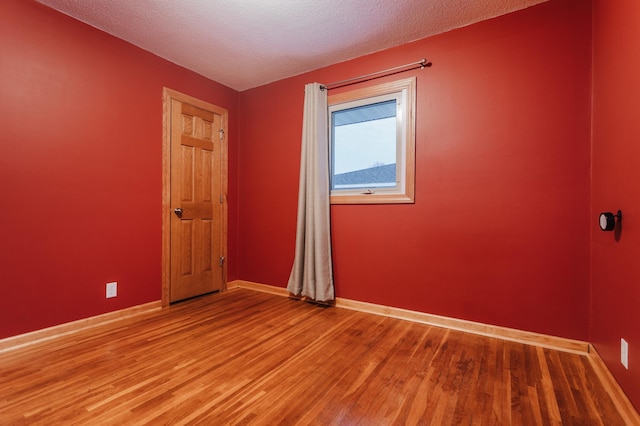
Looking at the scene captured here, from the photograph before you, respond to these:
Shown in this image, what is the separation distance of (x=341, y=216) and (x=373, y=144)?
0.78 m

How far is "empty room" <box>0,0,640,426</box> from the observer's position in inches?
60.8

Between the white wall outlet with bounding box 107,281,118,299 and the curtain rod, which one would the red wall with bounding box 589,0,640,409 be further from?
the white wall outlet with bounding box 107,281,118,299

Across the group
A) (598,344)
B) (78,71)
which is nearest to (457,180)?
(598,344)

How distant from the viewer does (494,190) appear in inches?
91.4

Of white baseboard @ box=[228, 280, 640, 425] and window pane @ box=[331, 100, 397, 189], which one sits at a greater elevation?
window pane @ box=[331, 100, 397, 189]

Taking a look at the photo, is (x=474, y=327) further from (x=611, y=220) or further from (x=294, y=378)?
(x=294, y=378)

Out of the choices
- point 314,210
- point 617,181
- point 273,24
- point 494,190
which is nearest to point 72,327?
point 314,210

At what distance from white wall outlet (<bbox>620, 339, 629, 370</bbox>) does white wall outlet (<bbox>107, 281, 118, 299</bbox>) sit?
3459 millimetres

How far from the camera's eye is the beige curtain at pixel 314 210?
3.03 metres

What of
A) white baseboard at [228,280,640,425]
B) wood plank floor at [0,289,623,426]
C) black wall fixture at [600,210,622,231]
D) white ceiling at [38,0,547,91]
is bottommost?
wood plank floor at [0,289,623,426]

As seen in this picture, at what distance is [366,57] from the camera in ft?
9.59

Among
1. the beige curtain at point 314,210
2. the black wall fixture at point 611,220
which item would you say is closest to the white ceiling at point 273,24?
the beige curtain at point 314,210

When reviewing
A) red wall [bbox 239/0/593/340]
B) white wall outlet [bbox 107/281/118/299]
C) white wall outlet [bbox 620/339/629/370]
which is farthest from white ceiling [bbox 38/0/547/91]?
white wall outlet [bbox 620/339/629/370]

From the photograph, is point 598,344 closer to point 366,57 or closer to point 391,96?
point 391,96
